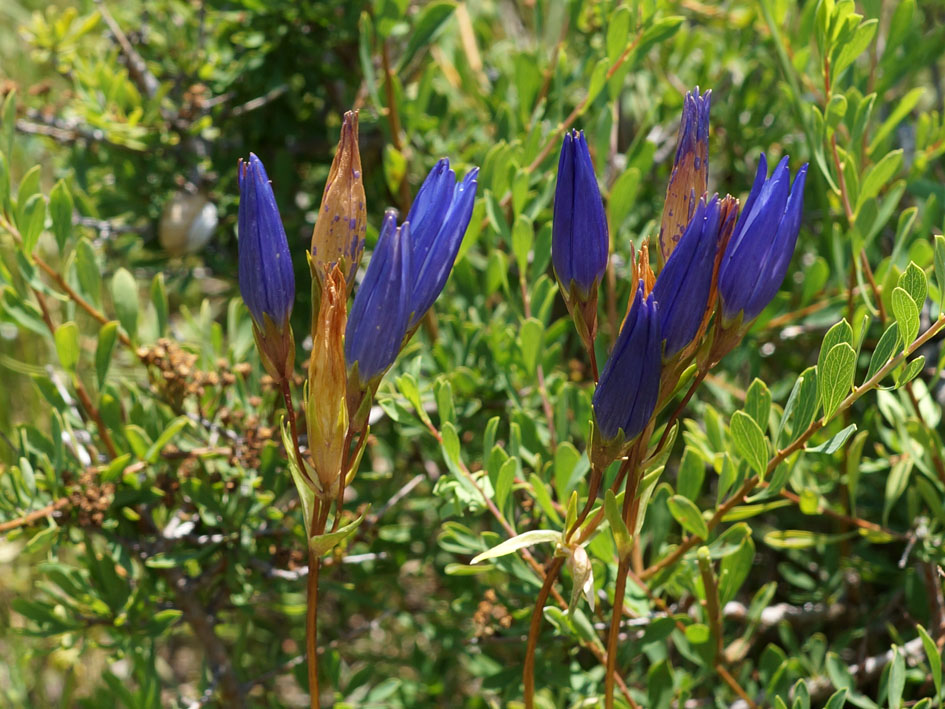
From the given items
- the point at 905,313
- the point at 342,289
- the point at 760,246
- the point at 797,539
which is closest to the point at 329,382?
the point at 342,289

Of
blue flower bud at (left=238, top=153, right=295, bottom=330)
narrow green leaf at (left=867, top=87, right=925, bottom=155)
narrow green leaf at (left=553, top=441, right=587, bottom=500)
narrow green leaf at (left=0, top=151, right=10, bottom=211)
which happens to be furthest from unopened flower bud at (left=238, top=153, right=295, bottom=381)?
narrow green leaf at (left=867, top=87, right=925, bottom=155)

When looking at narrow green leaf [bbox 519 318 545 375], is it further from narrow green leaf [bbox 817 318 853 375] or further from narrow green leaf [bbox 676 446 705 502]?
narrow green leaf [bbox 817 318 853 375]

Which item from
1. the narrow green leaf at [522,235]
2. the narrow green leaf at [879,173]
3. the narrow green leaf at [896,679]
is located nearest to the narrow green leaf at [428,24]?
the narrow green leaf at [522,235]

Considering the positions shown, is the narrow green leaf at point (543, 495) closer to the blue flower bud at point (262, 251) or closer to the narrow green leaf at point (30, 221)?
the blue flower bud at point (262, 251)

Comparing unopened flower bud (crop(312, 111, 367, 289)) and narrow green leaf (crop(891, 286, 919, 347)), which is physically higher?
unopened flower bud (crop(312, 111, 367, 289))

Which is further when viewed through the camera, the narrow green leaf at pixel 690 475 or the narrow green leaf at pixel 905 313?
the narrow green leaf at pixel 690 475
